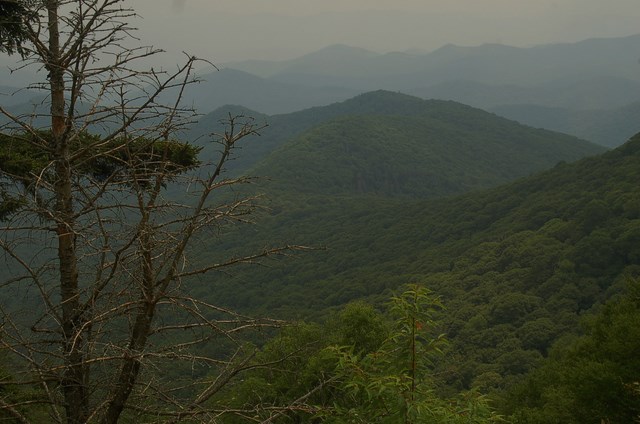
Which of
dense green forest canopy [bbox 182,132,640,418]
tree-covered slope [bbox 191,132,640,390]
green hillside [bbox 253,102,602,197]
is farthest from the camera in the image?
green hillside [bbox 253,102,602,197]

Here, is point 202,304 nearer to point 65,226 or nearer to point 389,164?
point 65,226

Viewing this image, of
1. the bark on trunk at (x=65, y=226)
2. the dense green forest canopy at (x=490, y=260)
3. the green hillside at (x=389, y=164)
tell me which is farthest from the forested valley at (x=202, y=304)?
the green hillside at (x=389, y=164)

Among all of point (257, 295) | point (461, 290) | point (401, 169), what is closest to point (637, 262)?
point (461, 290)

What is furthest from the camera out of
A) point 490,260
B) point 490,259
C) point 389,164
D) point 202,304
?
point 389,164

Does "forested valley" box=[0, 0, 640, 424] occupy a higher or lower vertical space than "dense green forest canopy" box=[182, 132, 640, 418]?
higher

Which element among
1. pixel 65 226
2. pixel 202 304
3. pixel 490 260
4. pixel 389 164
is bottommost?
pixel 490 260

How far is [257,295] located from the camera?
8769 cm

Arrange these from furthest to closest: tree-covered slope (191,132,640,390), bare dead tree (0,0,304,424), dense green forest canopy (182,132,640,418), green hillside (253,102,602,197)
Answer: green hillside (253,102,602,197)
tree-covered slope (191,132,640,390)
dense green forest canopy (182,132,640,418)
bare dead tree (0,0,304,424)

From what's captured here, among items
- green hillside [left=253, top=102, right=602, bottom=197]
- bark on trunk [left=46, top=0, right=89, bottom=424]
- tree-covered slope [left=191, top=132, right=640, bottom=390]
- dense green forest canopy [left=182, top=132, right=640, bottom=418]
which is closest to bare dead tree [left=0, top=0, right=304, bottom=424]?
bark on trunk [left=46, top=0, right=89, bottom=424]

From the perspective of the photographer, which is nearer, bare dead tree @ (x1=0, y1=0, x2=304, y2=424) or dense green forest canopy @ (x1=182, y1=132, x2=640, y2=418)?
bare dead tree @ (x1=0, y1=0, x2=304, y2=424)

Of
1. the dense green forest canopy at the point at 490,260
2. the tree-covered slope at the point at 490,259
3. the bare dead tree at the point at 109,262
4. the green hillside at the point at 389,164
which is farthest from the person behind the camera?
the green hillside at the point at 389,164

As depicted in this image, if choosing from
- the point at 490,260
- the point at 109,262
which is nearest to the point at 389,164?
the point at 490,260

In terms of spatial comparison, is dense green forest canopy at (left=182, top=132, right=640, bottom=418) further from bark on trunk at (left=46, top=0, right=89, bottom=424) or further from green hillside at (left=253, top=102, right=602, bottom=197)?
green hillside at (left=253, top=102, right=602, bottom=197)

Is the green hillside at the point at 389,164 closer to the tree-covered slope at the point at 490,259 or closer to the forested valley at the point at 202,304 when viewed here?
the tree-covered slope at the point at 490,259
